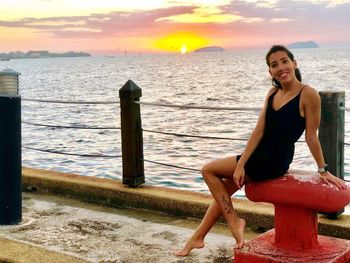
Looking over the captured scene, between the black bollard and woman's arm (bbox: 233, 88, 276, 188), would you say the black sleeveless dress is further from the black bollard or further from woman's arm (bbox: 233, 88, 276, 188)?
the black bollard

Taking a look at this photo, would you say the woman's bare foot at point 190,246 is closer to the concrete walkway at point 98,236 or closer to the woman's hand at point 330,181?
the concrete walkway at point 98,236

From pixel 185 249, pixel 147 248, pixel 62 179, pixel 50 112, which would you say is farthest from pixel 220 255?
pixel 50 112

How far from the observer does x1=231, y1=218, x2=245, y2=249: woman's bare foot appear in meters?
3.91

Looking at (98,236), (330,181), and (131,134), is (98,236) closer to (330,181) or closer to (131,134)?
(131,134)

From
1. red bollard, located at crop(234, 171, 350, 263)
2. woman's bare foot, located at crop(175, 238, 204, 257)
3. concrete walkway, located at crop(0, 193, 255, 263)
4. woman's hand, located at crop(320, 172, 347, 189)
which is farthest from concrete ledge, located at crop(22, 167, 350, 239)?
woman's hand, located at crop(320, 172, 347, 189)

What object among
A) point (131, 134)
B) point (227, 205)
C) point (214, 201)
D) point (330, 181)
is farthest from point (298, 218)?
point (131, 134)

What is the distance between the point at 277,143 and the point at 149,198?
2576 mm

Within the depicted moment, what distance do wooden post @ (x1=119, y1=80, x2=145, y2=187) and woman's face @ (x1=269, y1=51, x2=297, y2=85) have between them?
2779mm

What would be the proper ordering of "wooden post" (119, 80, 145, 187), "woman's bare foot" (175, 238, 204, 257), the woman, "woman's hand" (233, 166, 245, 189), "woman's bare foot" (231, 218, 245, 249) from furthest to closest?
"wooden post" (119, 80, 145, 187) → "woman's bare foot" (175, 238, 204, 257) → "woman's bare foot" (231, 218, 245, 249) → "woman's hand" (233, 166, 245, 189) → the woman

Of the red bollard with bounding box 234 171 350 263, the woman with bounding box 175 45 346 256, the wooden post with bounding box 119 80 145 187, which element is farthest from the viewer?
the wooden post with bounding box 119 80 145 187

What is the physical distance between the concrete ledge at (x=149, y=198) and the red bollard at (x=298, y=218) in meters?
1.34

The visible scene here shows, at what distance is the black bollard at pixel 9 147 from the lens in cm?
514

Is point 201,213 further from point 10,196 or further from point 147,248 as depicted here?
point 10,196

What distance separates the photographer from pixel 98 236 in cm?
510
